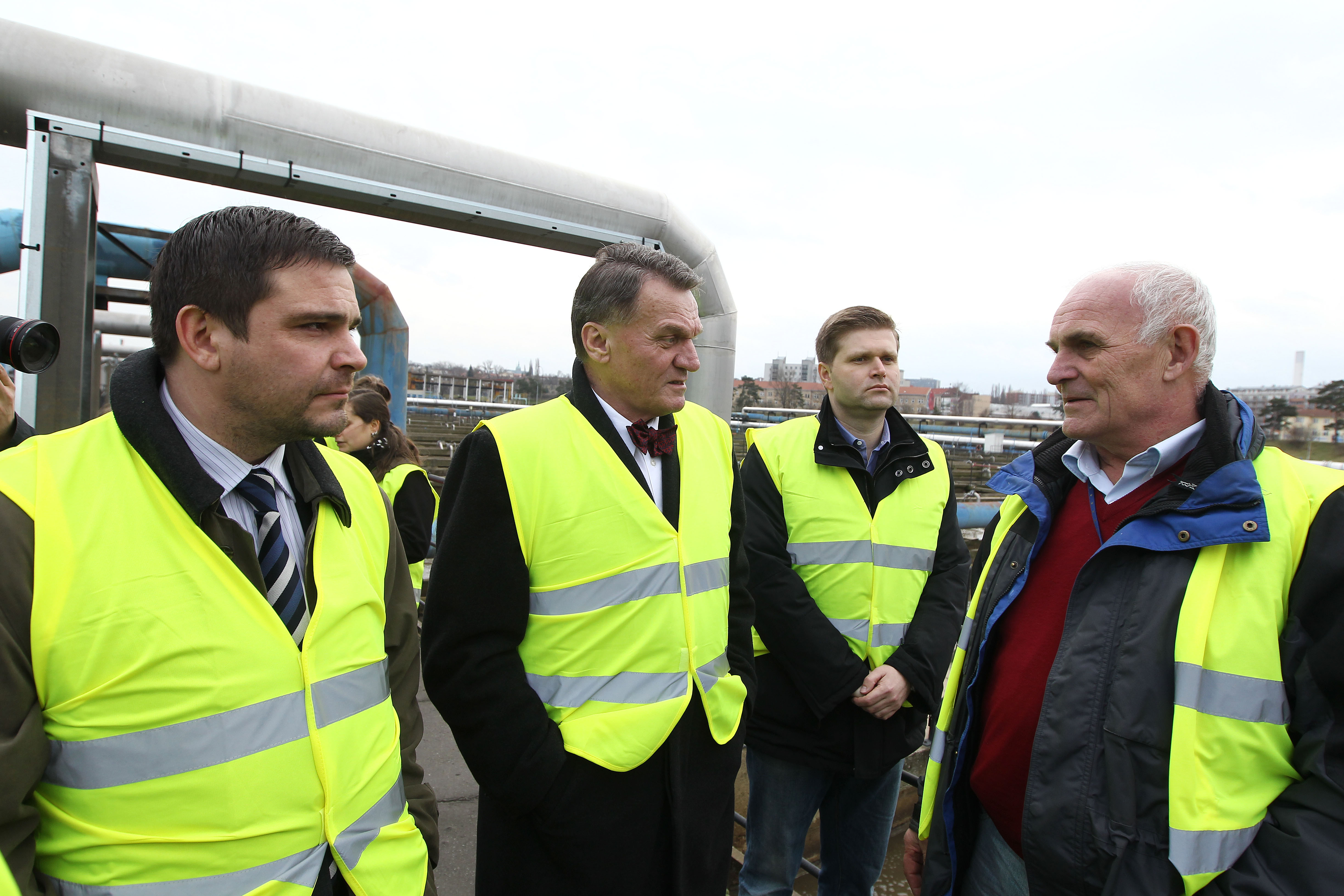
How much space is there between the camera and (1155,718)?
1385 millimetres

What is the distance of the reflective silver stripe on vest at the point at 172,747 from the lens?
3.31 ft

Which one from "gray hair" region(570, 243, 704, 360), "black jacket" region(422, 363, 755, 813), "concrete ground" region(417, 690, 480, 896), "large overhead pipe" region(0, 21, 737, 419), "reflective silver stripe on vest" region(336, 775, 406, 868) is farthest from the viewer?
"large overhead pipe" region(0, 21, 737, 419)

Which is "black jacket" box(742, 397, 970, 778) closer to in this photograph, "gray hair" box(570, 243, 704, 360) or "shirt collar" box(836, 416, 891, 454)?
"shirt collar" box(836, 416, 891, 454)

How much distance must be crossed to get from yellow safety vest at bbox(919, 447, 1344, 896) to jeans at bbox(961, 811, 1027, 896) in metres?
0.41

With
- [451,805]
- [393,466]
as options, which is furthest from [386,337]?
[451,805]

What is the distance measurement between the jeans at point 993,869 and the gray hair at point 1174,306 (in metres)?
1.21

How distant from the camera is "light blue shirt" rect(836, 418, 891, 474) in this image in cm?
253

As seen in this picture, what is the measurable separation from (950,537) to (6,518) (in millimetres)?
2537

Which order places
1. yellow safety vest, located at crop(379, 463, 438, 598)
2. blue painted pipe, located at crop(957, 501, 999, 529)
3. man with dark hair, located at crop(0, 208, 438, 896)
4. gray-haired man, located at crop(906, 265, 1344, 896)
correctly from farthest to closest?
blue painted pipe, located at crop(957, 501, 999, 529) < yellow safety vest, located at crop(379, 463, 438, 598) < gray-haired man, located at crop(906, 265, 1344, 896) < man with dark hair, located at crop(0, 208, 438, 896)

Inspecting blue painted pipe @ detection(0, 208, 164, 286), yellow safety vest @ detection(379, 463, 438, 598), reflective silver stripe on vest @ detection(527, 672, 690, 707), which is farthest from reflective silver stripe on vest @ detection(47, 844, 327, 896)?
blue painted pipe @ detection(0, 208, 164, 286)

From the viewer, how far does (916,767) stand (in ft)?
12.9

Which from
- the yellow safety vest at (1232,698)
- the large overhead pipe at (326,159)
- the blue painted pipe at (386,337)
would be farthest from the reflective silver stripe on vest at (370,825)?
the blue painted pipe at (386,337)

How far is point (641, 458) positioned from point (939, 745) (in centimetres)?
116

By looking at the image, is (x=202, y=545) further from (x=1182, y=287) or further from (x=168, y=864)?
(x=1182, y=287)
